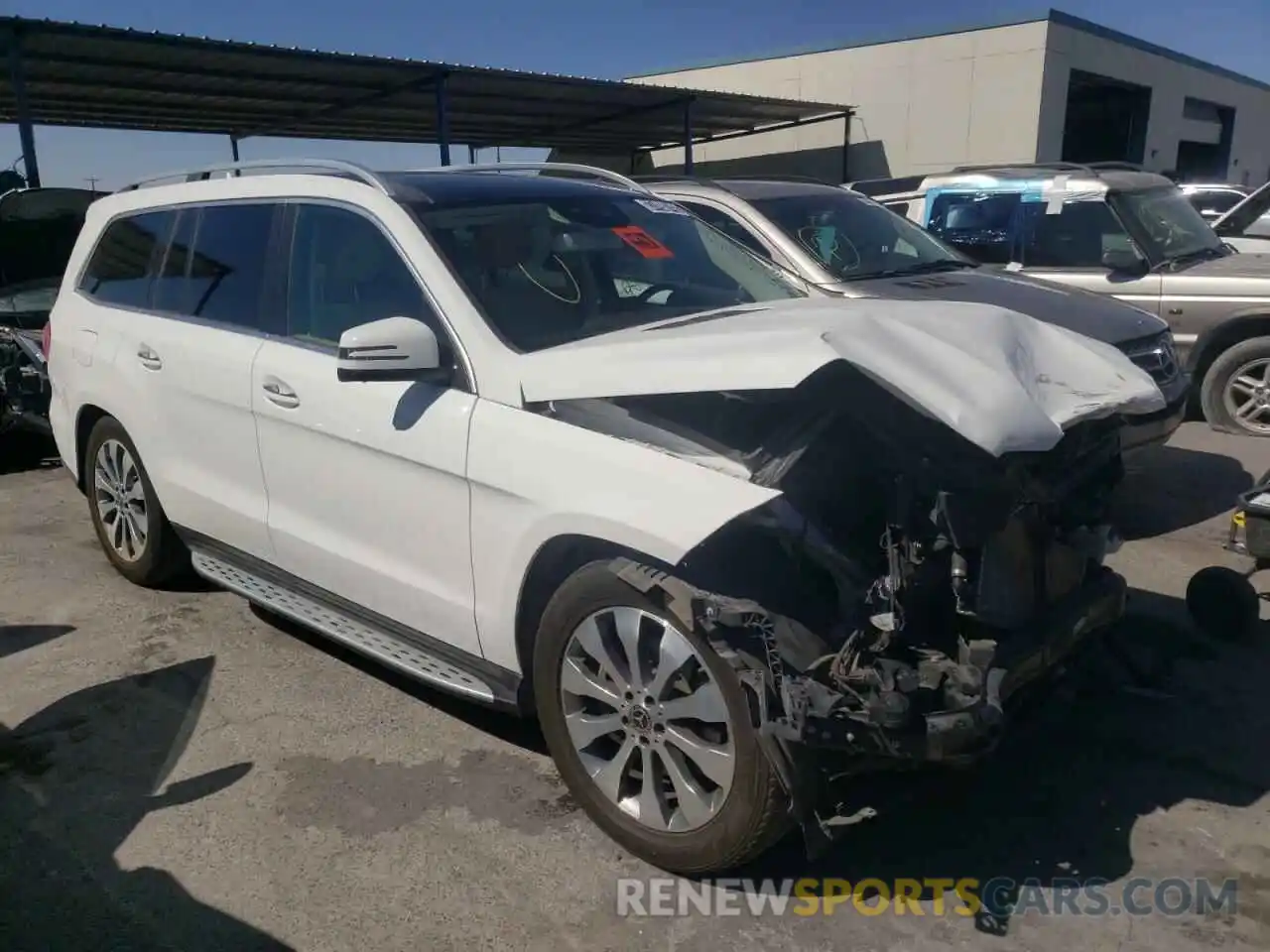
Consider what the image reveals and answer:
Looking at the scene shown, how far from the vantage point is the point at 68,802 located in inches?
134

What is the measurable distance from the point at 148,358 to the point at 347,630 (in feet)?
5.78

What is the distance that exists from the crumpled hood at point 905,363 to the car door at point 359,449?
462 mm

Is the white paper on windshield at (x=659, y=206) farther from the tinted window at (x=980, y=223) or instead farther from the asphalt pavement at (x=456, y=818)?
the tinted window at (x=980, y=223)

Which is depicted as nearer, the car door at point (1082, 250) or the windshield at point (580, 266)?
the windshield at point (580, 266)

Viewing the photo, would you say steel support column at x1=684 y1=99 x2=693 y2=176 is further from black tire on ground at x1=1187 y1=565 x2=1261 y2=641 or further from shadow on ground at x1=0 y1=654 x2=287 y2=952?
shadow on ground at x1=0 y1=654 x2=287 y2=952

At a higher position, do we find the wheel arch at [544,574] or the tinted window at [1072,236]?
the tinted window at [1072,236]

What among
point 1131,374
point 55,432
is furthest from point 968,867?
point 55,432

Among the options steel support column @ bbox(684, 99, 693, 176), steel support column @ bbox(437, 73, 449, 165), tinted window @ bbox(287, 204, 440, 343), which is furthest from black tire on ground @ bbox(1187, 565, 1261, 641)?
steel support column @ bbox(684, 99, 693, 176)

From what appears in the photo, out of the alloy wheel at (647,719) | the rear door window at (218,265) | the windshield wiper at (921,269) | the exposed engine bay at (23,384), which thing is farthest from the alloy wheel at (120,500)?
the windshield wiper at (921,269)

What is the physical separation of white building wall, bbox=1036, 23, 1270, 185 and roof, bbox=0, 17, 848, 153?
4.87m

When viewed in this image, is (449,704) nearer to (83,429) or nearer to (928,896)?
(928,896)

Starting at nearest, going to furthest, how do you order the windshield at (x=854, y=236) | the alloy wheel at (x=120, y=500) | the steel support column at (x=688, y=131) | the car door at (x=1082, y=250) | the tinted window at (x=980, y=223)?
the alloy wheel at (x=120, y=500)
the windshield at (x=854, y=236)
the car door at (x=1082, y=250)
the tinted window at (x=980, y=223)
the steel support column at (x=688, y=131)

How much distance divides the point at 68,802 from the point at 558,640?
1735 mm

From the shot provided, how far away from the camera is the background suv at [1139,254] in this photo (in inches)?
310
